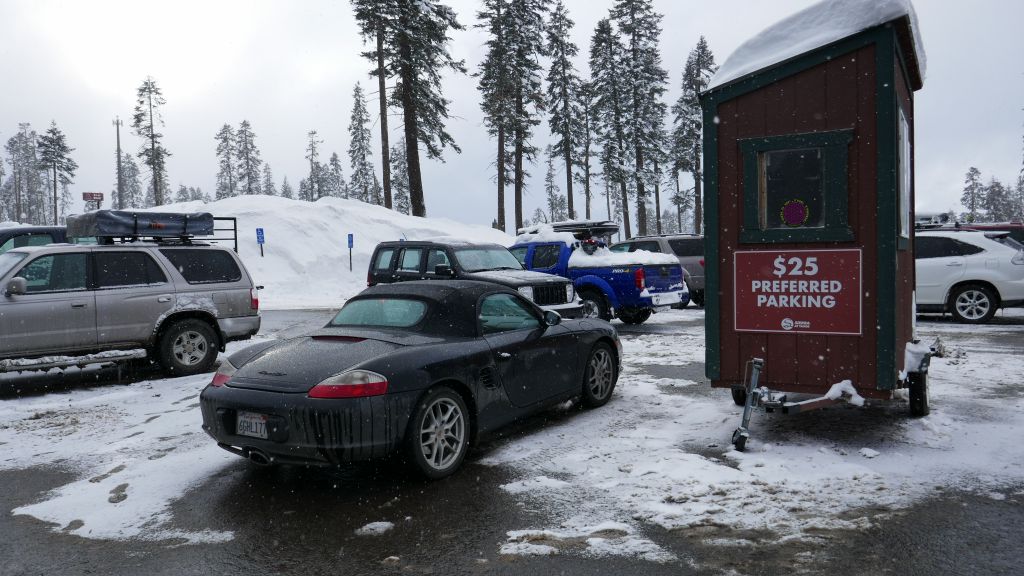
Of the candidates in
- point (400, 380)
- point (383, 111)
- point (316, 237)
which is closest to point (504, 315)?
point (400, 380)

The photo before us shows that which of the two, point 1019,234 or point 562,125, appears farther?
point 562,125

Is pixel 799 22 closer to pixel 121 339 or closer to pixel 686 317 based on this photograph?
pixel 121 339

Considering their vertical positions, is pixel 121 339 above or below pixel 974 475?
above

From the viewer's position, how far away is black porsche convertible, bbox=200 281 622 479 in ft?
14.5

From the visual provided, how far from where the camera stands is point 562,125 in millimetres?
46719

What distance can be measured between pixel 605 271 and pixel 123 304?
8.33 metres

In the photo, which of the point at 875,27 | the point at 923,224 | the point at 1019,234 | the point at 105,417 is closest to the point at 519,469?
the point at 875,27

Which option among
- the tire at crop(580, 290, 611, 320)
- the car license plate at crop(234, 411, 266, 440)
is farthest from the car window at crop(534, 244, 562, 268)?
the car license plate at crop(234, 411, 266, 440)

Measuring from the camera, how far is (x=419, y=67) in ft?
107

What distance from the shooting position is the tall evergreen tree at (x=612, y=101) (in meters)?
43.7

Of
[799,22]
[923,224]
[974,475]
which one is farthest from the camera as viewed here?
[923,224]

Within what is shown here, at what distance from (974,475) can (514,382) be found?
11.3 ft

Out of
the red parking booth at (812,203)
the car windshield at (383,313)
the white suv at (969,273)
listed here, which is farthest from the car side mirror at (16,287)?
the white suv at (969,273)

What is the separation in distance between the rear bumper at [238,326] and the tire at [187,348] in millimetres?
175
